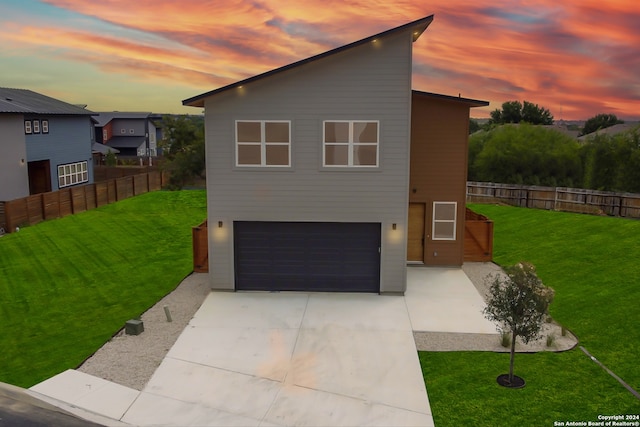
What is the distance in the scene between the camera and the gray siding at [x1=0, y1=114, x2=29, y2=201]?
92.7 feet

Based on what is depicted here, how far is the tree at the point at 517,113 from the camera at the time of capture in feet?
278

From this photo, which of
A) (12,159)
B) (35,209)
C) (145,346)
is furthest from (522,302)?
(12,159)

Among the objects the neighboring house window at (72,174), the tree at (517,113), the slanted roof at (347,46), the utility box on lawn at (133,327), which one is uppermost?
the tree at (517,113)

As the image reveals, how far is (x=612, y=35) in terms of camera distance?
877 inches

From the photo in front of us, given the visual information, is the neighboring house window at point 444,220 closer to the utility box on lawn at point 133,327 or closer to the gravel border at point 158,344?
the gravel border at point 158,344

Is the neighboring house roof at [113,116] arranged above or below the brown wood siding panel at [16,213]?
above

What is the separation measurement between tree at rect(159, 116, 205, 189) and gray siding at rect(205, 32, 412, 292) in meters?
28.5

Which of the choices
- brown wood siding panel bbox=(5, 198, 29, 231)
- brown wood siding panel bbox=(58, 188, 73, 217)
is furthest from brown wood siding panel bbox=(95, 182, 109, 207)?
brown wood siding panel bbox=(5, 198, 29, 231)

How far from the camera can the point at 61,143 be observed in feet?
112

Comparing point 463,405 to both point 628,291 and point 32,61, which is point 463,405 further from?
point 32,61

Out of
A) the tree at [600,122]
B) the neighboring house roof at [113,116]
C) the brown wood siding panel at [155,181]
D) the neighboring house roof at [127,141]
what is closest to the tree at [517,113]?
the tree at [600,122]

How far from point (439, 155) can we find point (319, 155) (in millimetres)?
5160

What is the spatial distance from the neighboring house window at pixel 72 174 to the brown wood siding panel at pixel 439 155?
26.1 metres

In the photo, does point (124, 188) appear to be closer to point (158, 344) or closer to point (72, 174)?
point (72, 174)
